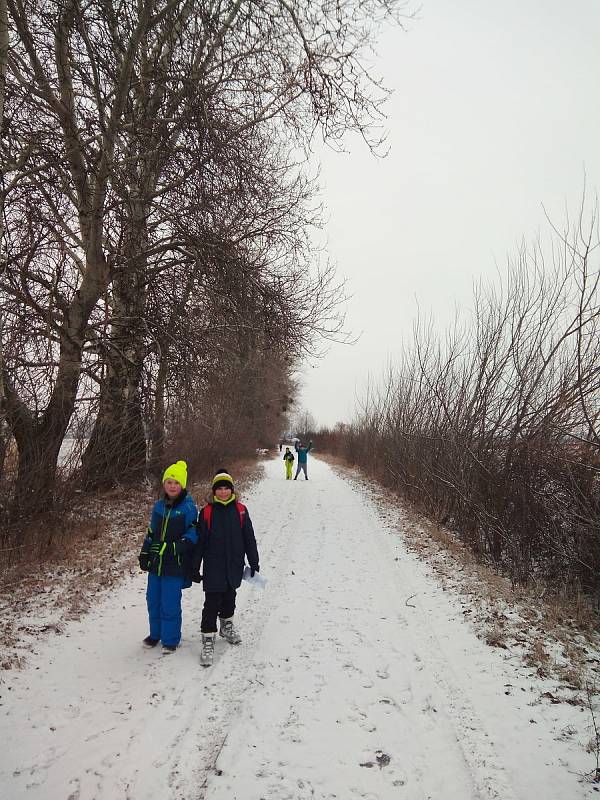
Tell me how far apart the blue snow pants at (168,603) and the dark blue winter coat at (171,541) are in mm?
69

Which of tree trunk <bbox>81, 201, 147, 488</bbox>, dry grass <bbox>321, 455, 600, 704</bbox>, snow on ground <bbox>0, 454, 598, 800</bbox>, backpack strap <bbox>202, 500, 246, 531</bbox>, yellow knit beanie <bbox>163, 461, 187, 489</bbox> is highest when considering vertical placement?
tree trunk <bbox>81, 201, 147, 488</bbox>

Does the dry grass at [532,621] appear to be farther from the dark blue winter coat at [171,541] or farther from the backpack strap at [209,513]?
the dark blue winter coat at [171,541]

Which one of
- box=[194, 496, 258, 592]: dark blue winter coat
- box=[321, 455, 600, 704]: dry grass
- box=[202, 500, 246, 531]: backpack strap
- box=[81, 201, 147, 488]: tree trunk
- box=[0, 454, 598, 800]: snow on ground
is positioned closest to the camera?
box=[0, 454, 598, 800]: snow on ground

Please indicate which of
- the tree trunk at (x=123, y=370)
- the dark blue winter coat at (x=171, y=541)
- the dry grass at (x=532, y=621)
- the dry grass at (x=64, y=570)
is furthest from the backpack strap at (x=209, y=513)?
the tree trunk at (x=123, y=370)

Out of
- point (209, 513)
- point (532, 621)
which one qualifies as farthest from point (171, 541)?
point (532, 621)

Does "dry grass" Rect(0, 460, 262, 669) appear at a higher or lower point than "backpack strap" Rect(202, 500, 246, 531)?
lower

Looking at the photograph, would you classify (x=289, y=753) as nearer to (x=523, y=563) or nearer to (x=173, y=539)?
(x=173, y=539)

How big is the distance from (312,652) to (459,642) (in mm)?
1510

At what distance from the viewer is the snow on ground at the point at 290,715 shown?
9.08 feet

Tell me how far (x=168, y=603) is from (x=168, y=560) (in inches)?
15.3

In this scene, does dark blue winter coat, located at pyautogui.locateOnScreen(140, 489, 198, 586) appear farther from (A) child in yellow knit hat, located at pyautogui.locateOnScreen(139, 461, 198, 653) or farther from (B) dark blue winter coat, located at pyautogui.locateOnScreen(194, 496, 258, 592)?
(B) dark blue winter coat, located at pyautogui.locateOnScreen(194, 496, 258, 592)

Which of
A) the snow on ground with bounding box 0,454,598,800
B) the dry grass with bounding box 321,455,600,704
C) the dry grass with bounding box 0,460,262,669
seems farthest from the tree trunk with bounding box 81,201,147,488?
the dry grass with bounding box 321,455,600,704

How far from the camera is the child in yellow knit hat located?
439 cm

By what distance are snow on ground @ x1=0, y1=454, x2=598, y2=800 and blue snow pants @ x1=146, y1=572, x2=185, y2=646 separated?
0.18 m
